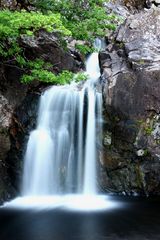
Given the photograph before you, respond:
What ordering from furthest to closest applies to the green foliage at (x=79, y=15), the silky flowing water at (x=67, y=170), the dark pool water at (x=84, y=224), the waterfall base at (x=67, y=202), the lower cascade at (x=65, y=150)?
the lower cascade at (x=65, y=150), the green foliage at (x=79, y=15), the waterfall base at (x=67, y=202), the silky flowing water at (x=67, y=170), the dark pool water at (x=84, y=224)

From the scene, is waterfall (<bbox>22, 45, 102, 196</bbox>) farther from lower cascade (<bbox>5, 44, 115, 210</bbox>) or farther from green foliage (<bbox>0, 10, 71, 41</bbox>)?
green foliage (<bbox>0, 10, 71, 41</bbox>)

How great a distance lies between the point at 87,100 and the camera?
12.6m

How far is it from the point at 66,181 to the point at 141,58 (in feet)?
14.8

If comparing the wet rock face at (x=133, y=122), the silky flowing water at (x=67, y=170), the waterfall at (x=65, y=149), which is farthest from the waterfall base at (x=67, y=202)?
the wet rock face at (x=133, y=122)

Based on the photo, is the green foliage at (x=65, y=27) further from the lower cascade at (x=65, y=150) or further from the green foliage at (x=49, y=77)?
the lower cascade at (x=65, y=150)

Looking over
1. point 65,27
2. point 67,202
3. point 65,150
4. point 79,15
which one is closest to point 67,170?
point 65,150

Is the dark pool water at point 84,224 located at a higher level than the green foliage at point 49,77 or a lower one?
lower

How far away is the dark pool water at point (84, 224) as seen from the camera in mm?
8547

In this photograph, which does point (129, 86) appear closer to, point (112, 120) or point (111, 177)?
point (112, 120)

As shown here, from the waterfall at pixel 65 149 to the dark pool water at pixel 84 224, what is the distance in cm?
168

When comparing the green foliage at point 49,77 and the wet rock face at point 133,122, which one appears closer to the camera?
the green foliage at point 49,77

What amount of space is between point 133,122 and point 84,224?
3.72 m

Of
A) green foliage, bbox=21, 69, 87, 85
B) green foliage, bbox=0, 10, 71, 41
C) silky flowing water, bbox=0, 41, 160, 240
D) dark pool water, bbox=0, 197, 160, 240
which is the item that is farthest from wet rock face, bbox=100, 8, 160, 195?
green foliage, bbox=0, 10, 71, 41

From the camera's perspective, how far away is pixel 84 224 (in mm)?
9336
